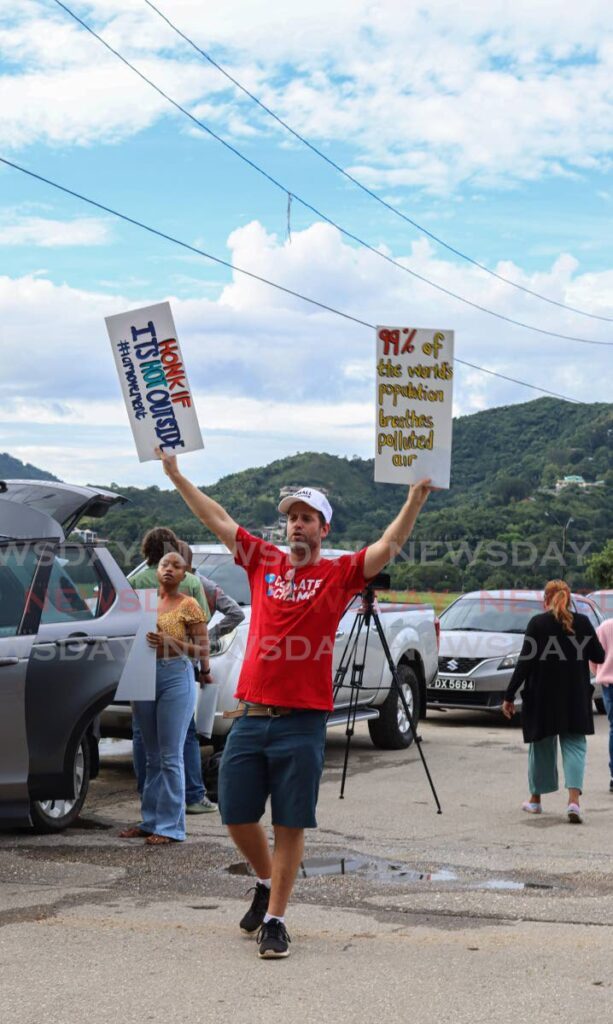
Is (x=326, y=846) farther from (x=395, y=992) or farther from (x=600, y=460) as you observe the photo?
(x=600, y=460)

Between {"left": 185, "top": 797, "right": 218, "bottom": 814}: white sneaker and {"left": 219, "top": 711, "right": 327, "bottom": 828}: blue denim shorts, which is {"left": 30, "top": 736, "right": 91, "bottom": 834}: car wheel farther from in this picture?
{"left": 219, "top": 711, "right": 327, "bottom": 828}: blue denim shorts

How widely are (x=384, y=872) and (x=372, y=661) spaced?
560cm

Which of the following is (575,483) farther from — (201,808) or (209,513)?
(209,513)

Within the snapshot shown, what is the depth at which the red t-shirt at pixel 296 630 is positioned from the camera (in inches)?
224

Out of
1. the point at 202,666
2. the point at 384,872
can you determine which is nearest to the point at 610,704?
the point at 202,666

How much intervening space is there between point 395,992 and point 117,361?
10.7 ft

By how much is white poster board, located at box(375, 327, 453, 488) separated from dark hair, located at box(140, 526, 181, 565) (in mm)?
2586

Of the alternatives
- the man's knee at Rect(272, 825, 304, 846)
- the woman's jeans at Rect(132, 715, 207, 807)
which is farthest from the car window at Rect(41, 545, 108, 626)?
the man's knee at Rect(272, 825, 304, 846)

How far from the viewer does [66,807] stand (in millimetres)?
8602

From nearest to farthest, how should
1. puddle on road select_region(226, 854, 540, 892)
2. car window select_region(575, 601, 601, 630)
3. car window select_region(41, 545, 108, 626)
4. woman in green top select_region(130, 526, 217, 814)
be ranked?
puddle on road select_region(226, 854, 540, 892) < car window select_region(41, 545, 108, 626) < woman in green top select_region(130, 526, 217, 814) < car window select_region(575, 601, 601, 630)

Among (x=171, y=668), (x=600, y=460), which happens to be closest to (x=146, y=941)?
(x=171, y=668)

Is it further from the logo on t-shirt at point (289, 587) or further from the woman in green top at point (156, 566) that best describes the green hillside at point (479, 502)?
the logo on t-shirt at point (289, 587)

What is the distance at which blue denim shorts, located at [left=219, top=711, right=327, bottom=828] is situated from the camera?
5.69m

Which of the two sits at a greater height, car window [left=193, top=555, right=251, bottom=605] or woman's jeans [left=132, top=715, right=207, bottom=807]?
car window [left=193, top=555, right=251, bottom=605]
